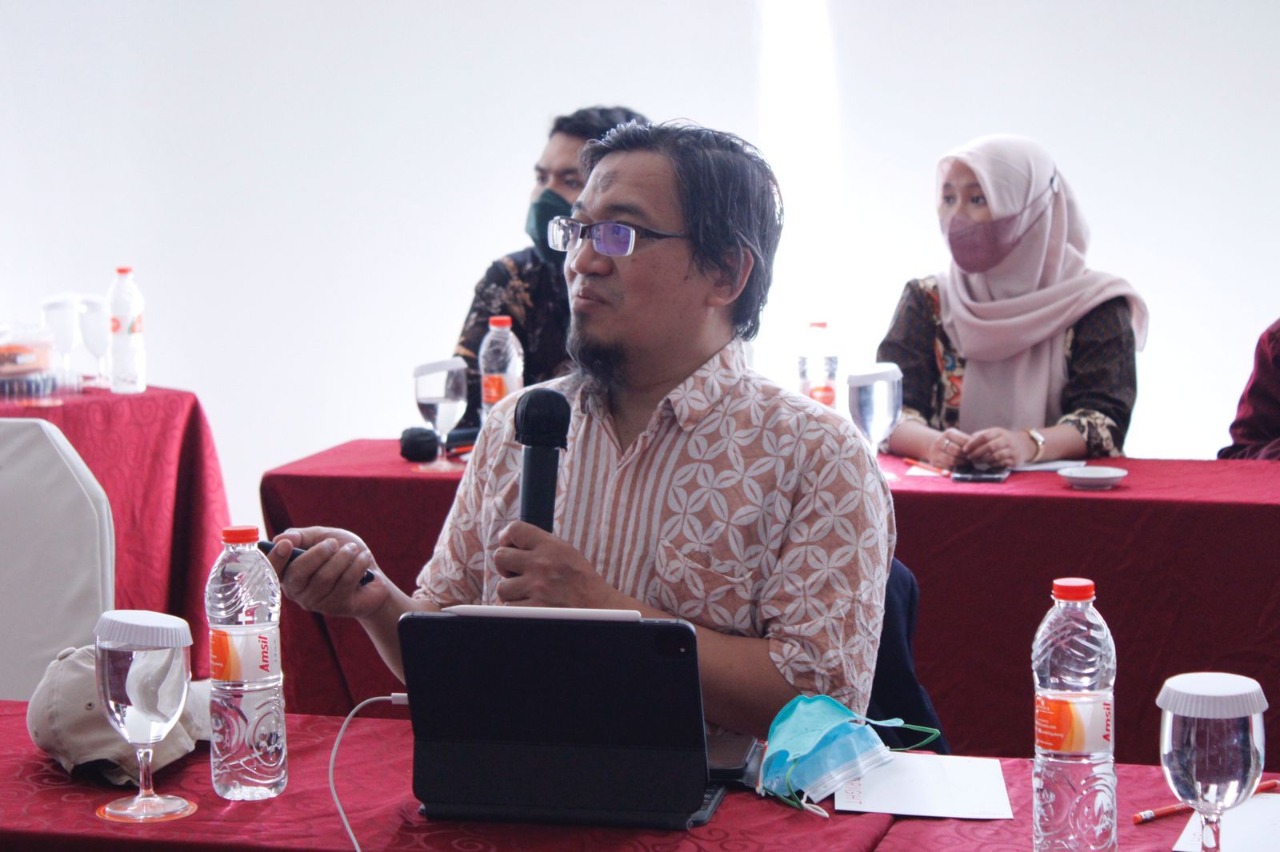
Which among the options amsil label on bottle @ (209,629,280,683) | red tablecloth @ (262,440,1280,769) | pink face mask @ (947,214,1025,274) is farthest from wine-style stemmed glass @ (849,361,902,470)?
amsil label on bottle @ (209,629,280,683)

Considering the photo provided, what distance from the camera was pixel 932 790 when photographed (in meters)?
1.21

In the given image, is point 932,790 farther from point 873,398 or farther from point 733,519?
point 873,398

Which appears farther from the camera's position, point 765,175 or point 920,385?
point 920,385

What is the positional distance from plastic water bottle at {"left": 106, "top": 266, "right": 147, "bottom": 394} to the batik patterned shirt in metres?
2.12

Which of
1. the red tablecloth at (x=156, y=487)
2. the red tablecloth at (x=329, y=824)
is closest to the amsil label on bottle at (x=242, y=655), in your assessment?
the red tablecloth at (x=329, y=824)

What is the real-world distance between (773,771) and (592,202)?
0.75 metres

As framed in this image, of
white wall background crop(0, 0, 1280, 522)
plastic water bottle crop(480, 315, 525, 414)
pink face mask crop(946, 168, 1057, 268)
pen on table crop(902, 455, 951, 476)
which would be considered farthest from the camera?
white wall background crop(0, 0, 1280, 522)

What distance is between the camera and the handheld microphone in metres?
1.39

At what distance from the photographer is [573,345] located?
164 centimetres

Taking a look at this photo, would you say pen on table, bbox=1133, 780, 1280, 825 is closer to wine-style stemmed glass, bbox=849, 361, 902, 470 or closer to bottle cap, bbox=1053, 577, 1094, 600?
bottle cap, bbox=1053, 577, 1094, 600

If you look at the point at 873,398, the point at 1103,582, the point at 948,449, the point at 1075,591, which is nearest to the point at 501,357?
the point at 873,398

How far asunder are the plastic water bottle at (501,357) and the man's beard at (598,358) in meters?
1.37

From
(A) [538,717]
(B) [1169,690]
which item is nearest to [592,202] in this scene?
(A) [538,717]

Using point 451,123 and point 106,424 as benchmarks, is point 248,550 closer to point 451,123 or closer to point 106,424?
point 106,424
